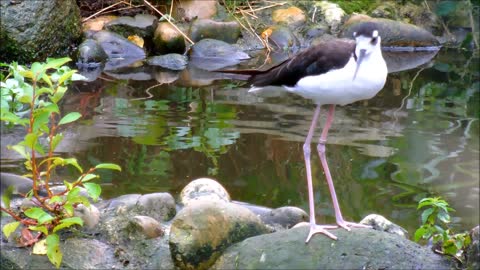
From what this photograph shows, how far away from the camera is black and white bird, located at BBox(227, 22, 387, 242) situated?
11.2ft

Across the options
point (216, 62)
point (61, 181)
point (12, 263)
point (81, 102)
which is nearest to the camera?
point (12, 263)

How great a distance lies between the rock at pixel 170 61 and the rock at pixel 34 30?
1214 mm

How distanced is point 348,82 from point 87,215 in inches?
62.8

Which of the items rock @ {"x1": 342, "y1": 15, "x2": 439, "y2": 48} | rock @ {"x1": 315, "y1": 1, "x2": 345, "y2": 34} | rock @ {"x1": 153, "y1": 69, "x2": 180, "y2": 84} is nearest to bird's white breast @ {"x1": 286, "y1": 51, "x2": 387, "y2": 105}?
rock @ {"x1": 153, "y1": 69, "x2": 180, "y2": 84}

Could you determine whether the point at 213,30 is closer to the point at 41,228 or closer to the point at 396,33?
the point at 396,33

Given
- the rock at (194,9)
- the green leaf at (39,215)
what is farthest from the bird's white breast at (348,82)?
the rock at (194,9)

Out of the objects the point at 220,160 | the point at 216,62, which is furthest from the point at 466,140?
the point at 216,62

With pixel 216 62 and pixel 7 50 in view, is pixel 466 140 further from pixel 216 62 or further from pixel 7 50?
pixel 7 50

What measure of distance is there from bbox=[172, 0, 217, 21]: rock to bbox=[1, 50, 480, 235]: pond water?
315 cm

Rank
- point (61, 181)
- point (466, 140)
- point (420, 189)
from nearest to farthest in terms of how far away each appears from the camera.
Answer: point (61, 181), point (420, 189), point (466, 140)

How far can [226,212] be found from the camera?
3758mm

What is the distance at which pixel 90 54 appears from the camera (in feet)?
34.7

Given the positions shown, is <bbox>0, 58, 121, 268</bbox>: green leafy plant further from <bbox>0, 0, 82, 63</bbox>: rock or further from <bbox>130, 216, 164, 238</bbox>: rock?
<bbox>0, 0, 82, 63</bbox>: rock

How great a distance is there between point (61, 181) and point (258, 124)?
252 centimetres
